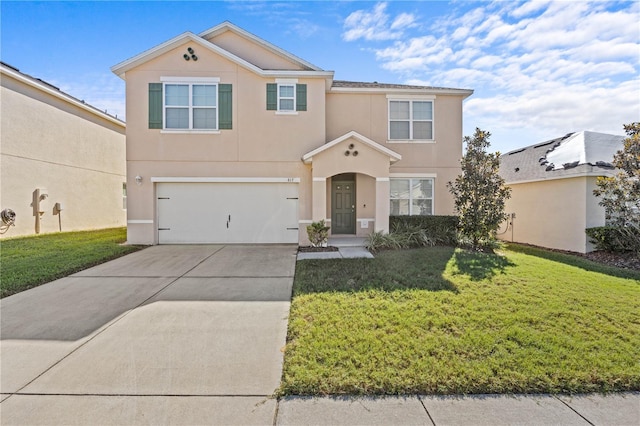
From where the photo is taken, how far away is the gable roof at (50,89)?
39.7 ft

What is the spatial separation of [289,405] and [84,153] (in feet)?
58.3

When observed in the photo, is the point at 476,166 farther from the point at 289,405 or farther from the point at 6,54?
the point at 6,54

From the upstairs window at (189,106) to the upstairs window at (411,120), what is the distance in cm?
704

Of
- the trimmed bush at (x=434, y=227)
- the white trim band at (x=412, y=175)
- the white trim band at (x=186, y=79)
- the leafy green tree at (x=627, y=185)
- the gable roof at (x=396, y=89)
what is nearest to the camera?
the leafy green tree at (x=627, y=185)

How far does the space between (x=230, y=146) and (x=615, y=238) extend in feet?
43.2

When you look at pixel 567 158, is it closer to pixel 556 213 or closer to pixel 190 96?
pixel 556 213

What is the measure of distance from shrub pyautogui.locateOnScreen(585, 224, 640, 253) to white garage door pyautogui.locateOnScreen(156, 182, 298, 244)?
33.0 feet

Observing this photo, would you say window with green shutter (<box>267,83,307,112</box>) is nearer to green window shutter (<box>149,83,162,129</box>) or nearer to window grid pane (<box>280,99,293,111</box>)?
window grid pane (<box>280,99,293,111</box>)

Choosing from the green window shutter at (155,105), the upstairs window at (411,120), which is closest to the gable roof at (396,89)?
the upstairs window at (411,120)

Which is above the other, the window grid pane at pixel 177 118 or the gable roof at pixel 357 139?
the window grid pane at pixel 177 118

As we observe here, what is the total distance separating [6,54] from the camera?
12719 mm

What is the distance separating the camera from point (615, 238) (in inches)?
373

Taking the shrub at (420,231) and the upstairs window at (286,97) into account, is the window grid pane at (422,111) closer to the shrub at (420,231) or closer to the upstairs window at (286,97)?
the shrub at (420,231)

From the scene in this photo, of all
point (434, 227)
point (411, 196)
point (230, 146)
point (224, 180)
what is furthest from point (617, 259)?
point (230, 146)
